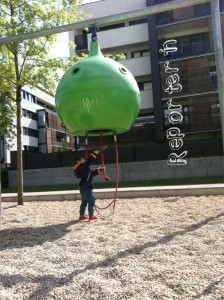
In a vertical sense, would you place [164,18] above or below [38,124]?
above

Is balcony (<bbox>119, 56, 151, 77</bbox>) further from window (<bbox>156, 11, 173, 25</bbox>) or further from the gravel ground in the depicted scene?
the gravel ground

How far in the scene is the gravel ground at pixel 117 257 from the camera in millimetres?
3395

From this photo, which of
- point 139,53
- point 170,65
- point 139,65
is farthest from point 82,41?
point 170,65

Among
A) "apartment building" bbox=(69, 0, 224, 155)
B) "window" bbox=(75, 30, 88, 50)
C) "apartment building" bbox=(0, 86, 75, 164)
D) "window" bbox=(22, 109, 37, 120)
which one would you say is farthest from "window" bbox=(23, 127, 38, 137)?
"apartment building" bbox=(69, 0, 224, 155)

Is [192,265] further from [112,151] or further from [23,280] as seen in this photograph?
[112,151]

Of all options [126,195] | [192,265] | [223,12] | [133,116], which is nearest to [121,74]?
[133,116]

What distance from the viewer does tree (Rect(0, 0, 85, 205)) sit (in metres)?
10.8

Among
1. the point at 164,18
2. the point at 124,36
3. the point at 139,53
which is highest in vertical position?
the point at 164,18

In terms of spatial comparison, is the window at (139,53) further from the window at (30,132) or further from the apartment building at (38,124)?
the window at (30,132)

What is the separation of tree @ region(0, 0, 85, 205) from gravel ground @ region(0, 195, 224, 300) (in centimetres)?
491

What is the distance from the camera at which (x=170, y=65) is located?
87.9 ft

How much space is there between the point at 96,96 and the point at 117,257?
274 centimetres

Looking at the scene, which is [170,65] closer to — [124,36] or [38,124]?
[124,36]

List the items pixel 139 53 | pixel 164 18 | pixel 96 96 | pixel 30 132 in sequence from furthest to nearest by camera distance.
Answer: pixel 30 132 → pixel 139 53 → pixel 164 18 → pixel 96 96
